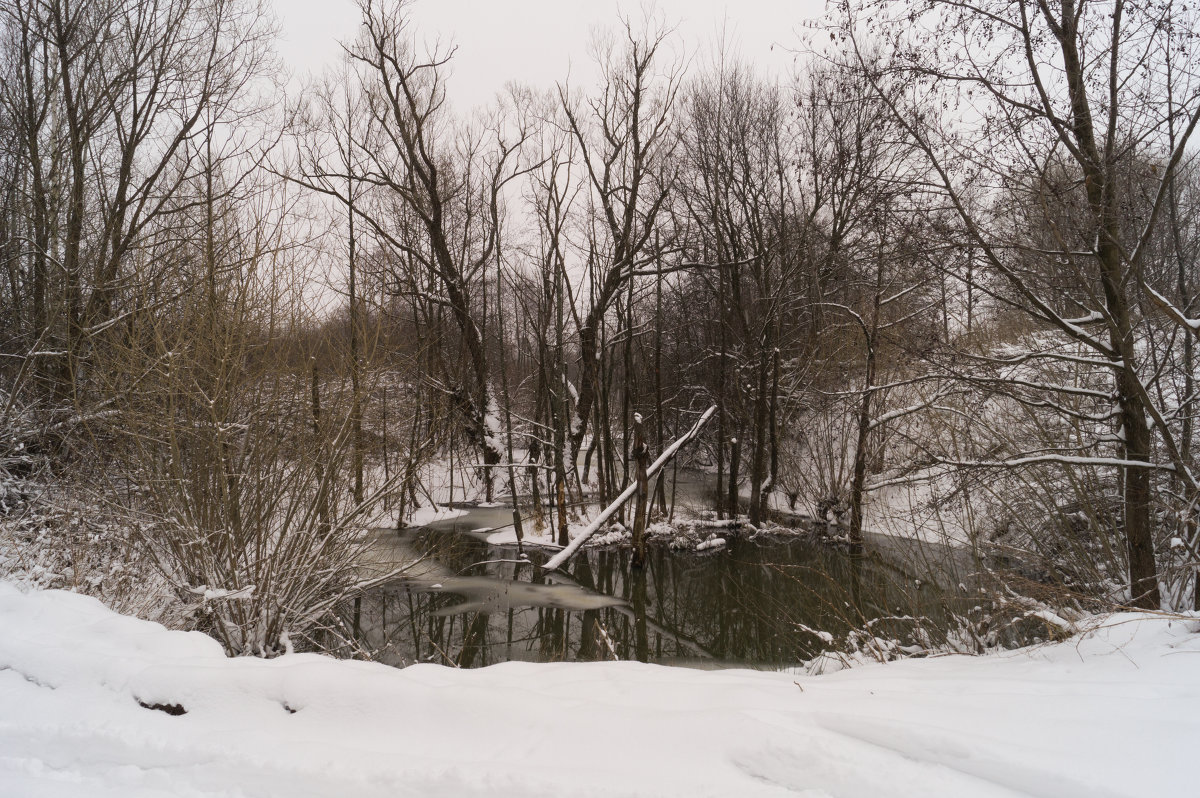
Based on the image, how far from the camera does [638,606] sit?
11359 millimetres

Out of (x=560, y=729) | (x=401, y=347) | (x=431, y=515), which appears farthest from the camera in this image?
(x=431, y=515)

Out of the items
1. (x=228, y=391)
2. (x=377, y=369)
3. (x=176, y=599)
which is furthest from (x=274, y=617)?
(x=377, y=369)

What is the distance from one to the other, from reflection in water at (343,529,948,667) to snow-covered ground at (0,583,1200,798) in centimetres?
370

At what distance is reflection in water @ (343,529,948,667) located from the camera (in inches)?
344

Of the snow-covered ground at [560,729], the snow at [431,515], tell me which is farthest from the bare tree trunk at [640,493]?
the snow-covered ground at [560,729]

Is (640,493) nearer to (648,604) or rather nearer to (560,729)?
(648,604)

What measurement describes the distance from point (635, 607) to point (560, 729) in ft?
29.1

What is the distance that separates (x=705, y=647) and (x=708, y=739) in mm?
7301

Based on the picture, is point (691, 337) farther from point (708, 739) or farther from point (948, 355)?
point (708, 739)

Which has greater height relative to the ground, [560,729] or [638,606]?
[560,729]

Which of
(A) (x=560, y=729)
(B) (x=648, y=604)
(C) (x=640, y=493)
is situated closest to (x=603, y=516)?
(C) (x=640, y=493)

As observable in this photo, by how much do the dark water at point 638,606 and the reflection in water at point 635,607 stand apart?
0.10 ft

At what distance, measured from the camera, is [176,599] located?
240 inches

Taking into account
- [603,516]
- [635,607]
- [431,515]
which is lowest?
[635,607]
